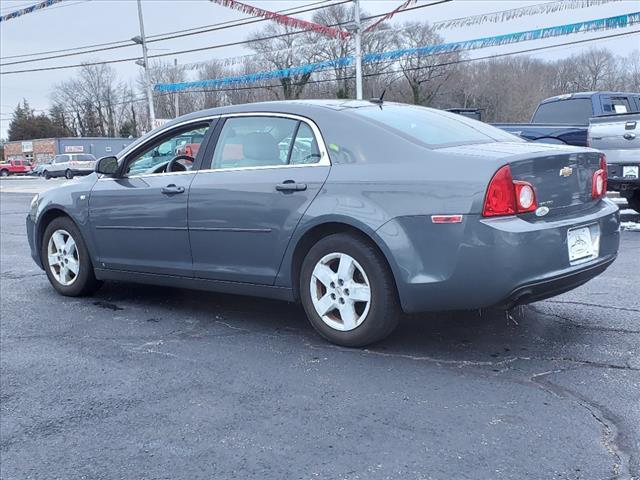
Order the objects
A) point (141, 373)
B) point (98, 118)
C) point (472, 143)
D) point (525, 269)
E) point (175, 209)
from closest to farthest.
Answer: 1. point (525, 269)
2. point (141, 373)
3. point (472, 143)
4. point (175, 209)
5. point (98, 118)

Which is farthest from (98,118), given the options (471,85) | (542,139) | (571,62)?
(542,139)

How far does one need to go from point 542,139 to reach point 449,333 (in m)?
7.62

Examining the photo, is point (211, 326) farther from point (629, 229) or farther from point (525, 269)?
point (629, 229)

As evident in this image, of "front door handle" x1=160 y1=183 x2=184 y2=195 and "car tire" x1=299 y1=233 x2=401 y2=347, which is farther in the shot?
"front door handle" x1=160 y1=183 x2=184 y2=195

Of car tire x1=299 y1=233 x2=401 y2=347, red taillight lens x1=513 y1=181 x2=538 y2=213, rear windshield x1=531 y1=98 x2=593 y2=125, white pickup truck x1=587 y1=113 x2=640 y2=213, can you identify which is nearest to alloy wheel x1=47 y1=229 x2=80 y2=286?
car tire x1=299 y1=233 x2=401 y2=347

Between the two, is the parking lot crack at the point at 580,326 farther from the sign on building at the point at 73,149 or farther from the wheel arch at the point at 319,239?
the sign on building at the point at 73,149

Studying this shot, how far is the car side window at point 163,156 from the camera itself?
5.16m

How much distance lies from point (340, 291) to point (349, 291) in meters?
0.07

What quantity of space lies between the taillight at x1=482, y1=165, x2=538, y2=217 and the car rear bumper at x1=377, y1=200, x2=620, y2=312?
51mm

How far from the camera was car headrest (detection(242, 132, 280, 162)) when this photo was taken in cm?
444

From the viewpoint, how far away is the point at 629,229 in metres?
9.04

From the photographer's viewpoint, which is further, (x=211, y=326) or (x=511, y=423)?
(x=211, y=326)

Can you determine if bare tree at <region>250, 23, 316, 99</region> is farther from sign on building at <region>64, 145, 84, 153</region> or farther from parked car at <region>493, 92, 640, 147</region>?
sign on building at <region>64, 145, 84, 153</region>

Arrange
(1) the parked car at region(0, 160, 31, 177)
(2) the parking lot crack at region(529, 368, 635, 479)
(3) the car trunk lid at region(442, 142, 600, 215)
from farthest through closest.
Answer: (1) the parked car at region(0, 160, 31, 177) < (3) the car trunk lid at region(442, 142, 600, 215) < (2) the parking lot crack at region(529, 368, 635, 479)
